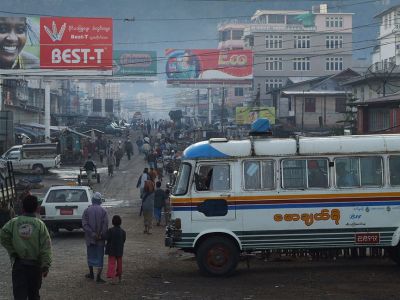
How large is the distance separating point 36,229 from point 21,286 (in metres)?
0.73

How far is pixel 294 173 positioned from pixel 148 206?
8.88 meters

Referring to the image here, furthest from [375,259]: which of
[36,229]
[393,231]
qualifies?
[36,229]

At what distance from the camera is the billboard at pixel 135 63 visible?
9475 centimetres

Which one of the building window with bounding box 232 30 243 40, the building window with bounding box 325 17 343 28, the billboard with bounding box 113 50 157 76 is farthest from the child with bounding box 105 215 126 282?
the building window with bounding box 232 30 243 40

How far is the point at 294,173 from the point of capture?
1548 cm

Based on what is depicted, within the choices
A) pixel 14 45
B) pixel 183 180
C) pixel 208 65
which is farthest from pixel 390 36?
pixel 183 180

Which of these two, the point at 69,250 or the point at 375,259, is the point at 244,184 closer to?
the point at 375,259

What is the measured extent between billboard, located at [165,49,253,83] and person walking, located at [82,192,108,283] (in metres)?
79.8

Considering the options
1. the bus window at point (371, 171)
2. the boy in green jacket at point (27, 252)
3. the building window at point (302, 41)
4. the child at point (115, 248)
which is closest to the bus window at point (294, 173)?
the bus window at point (371, 171)

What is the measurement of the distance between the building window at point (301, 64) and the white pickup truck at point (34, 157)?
211 ft

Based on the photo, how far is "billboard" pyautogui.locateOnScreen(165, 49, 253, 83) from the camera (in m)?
94.3

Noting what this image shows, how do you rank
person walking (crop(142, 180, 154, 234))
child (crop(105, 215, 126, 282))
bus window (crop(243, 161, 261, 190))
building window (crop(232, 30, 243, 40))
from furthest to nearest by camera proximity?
1. building window (crop(232, 30, 243, 40))
2. person walking (crop(142, 180, 154, 234))
3. bus window (crop(243, 161, 261, 190))
4. child (crop(105, 215, 126, 282))

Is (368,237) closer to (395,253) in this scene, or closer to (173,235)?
(395,253)

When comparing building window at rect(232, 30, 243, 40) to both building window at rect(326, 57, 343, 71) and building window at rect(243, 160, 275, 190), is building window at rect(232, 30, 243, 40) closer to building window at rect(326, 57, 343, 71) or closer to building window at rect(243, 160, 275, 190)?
building window at rect(326, 57, 343, 71)
